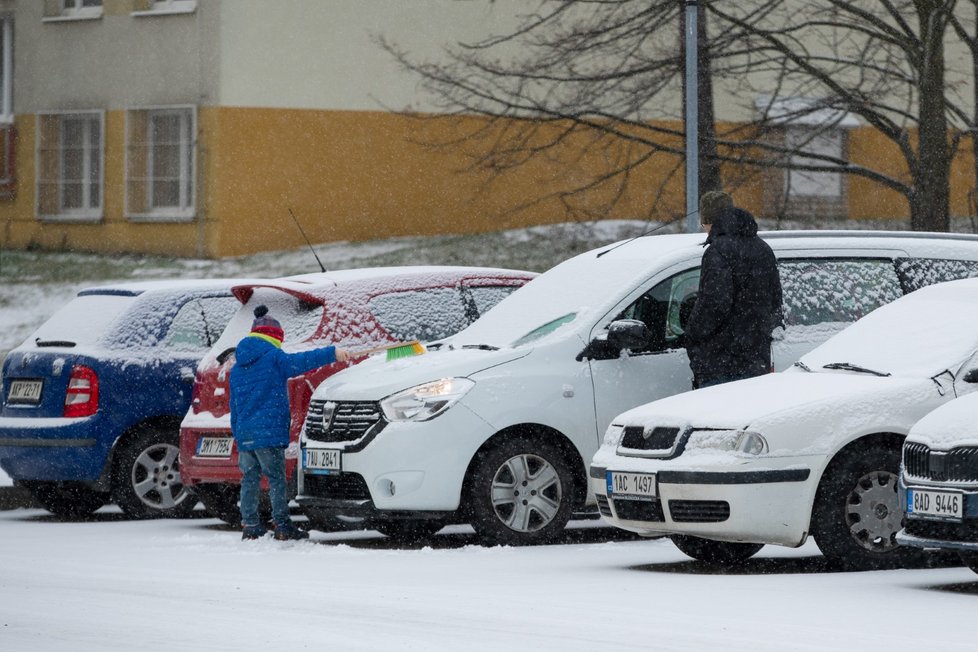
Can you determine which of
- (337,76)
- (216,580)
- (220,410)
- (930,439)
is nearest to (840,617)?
(930,439)

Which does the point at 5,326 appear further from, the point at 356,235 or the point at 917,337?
the point at 917,337

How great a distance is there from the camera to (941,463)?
957 cm

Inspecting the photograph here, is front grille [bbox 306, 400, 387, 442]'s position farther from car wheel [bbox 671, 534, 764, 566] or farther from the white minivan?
car wheel [bbox 671, 534, 764, 566]

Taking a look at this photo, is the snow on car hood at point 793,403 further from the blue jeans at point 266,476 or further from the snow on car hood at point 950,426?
the blue jeans at point 266,476

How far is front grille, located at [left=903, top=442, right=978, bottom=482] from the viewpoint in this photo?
31.0 ft

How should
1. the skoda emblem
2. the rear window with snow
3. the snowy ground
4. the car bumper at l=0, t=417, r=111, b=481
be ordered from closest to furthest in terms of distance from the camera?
1. the snowy ground
2. the skoda emblem
3. the car bumper at l=0, t=417, r=111, b=481
4. the rear window with snow

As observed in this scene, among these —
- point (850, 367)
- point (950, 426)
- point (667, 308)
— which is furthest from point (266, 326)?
point (950, 426)

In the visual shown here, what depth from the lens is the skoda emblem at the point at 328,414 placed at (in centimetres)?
1215

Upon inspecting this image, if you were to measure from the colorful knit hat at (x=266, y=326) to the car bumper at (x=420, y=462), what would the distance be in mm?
1025

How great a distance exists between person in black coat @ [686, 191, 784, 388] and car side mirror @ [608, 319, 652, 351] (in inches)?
11.1

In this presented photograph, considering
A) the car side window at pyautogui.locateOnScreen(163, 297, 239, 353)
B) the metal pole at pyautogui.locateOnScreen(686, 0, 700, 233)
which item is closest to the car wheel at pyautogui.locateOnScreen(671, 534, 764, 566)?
the car side window at pyautogui.locateOnScreen(163, 297, 239, 353)

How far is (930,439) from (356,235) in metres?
23.6

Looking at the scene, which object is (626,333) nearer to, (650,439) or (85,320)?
(650,439)

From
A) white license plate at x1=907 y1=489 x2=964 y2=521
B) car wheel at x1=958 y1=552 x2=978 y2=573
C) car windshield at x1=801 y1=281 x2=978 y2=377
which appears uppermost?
car windshield at x1=801 y1=281 x2=978 y2=377
